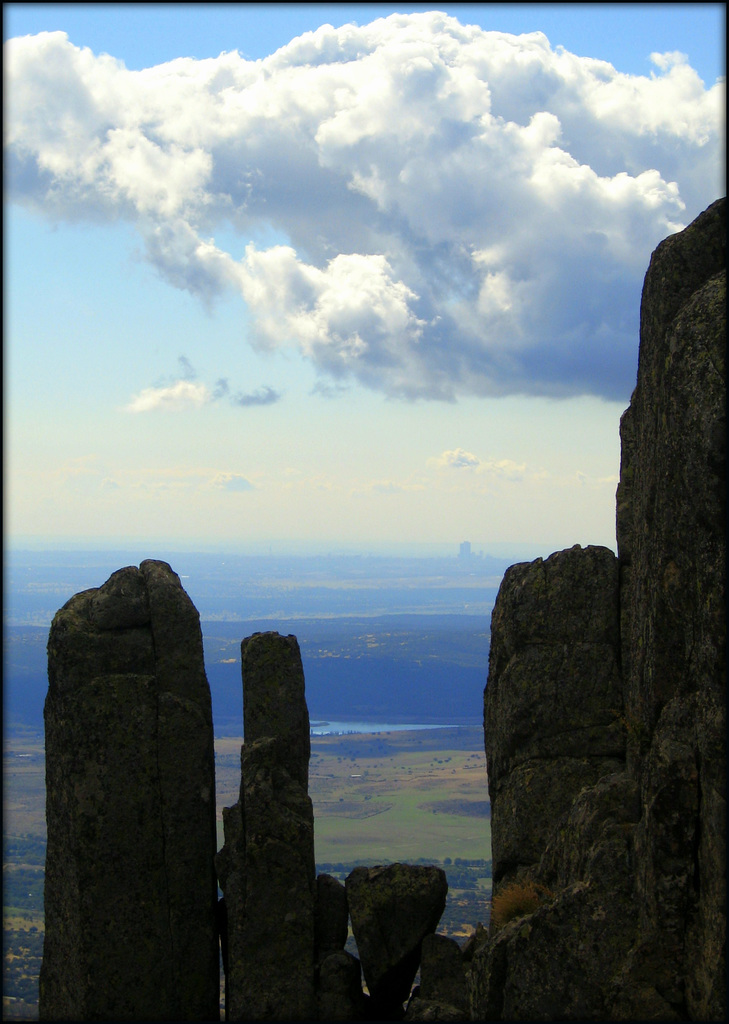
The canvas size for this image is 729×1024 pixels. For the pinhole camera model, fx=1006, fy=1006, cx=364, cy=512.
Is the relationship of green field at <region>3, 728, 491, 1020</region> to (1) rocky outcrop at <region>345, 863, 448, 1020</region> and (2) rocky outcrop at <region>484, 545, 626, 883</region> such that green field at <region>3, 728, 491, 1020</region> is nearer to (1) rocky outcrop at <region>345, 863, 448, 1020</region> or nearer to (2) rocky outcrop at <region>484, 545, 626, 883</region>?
(1) rocky outcrop at <region>345, 863, 448, 1020</region>

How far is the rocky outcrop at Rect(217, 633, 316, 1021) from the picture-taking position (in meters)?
24.6

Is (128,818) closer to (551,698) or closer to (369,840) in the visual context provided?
(551,698)

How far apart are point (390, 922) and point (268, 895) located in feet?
10.8

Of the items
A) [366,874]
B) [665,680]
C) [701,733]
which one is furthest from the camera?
[366,874]

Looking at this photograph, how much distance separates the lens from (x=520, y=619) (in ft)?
89.4

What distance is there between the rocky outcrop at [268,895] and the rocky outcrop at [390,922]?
134 cm

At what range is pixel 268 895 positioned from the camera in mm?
24844

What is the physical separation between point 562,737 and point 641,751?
6.36 meters

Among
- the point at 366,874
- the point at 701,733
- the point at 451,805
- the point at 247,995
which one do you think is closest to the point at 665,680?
the point at 701,733

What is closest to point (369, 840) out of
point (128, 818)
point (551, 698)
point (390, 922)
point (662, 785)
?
point (390, 922)

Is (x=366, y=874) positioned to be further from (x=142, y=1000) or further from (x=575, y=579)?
(x=575, y=579)

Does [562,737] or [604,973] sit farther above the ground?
[562,737]

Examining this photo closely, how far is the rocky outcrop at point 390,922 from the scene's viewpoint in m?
25.5

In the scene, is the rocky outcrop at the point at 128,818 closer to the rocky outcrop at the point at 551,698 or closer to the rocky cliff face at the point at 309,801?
the rocky cliff face at the point at 309,801
